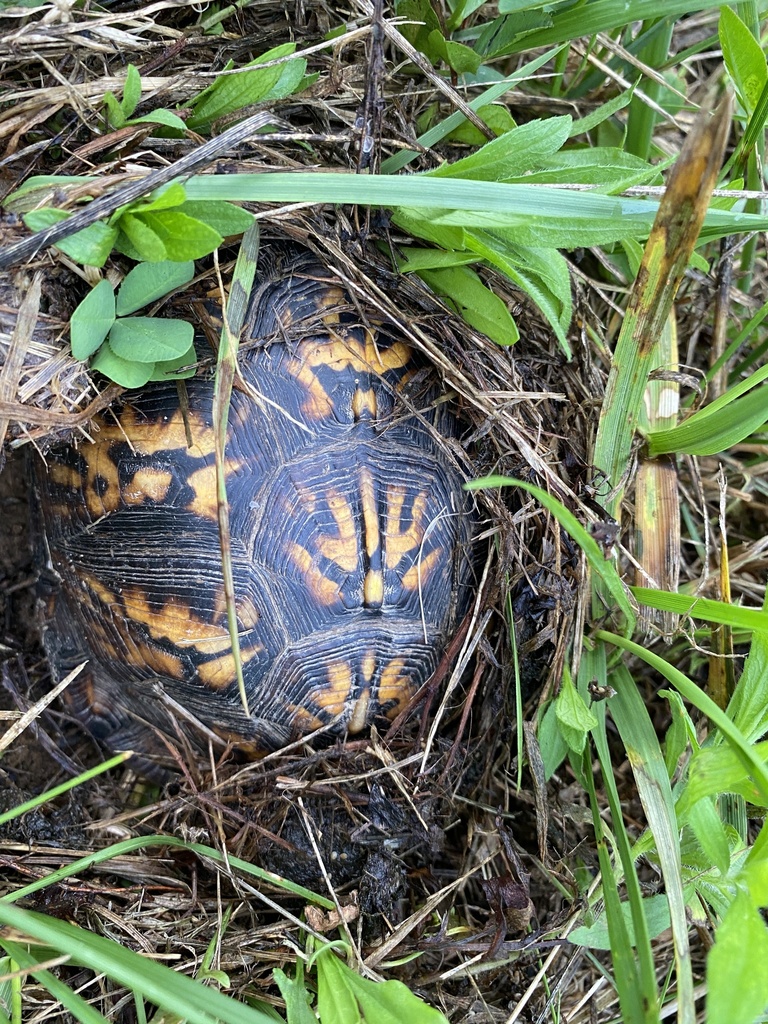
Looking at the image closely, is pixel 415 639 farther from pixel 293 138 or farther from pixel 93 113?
pixel 93 113

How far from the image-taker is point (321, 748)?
1593 millimetres

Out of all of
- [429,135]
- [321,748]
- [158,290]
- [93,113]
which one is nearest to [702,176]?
[429,135]

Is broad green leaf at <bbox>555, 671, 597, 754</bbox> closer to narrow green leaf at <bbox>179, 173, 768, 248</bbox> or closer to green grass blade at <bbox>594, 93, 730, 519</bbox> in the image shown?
green grass blade at <bbox>594, 93, 730, 519</bbox>

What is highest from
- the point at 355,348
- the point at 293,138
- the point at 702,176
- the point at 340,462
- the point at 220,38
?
the point at 220,38

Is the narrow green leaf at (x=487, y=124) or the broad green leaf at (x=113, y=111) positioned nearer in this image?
the broad green leaf at (x=113, y=111)

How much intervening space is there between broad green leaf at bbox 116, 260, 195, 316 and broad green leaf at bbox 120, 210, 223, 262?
8 cm

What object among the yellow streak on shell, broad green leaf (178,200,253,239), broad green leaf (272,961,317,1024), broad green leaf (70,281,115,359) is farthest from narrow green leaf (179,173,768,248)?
broad green leaf (272,961,317,1024)

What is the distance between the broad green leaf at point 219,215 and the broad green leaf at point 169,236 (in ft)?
0.15

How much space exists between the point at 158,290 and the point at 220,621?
603mm

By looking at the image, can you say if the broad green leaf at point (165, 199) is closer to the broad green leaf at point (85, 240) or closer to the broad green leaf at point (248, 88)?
the broad green leaf at point (85, 240)

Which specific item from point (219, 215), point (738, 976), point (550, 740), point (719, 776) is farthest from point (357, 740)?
point (219, 215)

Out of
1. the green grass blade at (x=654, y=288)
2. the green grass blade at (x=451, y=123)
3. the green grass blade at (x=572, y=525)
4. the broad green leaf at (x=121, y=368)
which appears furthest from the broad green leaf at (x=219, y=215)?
the green grass blade at (x=654, y=288)

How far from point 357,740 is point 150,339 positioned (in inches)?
34.2

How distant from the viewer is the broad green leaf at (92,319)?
4.31ft
